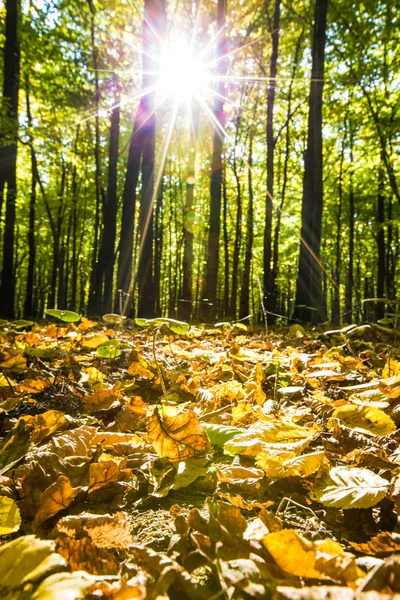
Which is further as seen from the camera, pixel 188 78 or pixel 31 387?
pixel 188 78

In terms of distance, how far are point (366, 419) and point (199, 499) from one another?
64 cm

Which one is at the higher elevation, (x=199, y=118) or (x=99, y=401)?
(x=199, y=118)

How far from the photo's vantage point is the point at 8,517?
0.75m

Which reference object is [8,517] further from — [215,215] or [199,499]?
[215,215]

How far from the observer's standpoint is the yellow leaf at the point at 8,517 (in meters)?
0.73

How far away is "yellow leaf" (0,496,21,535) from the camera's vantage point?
2.39ft

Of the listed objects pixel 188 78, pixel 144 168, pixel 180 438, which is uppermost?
pixel 188 78

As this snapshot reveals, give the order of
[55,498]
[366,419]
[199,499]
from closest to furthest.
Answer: [55,498]
[199,499]
[366,419]

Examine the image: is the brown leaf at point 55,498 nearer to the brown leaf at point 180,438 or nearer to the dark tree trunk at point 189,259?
the brown leaf at point 180,438

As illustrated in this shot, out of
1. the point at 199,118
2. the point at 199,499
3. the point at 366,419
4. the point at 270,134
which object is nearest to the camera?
the point at 199,499

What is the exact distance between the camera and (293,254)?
86.7ft

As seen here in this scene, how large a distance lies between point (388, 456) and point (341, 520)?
1.02 feet

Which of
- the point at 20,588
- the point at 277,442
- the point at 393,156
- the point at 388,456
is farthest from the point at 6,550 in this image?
the point at 393,156

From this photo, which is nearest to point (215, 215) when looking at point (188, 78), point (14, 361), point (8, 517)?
point (188, 78)
